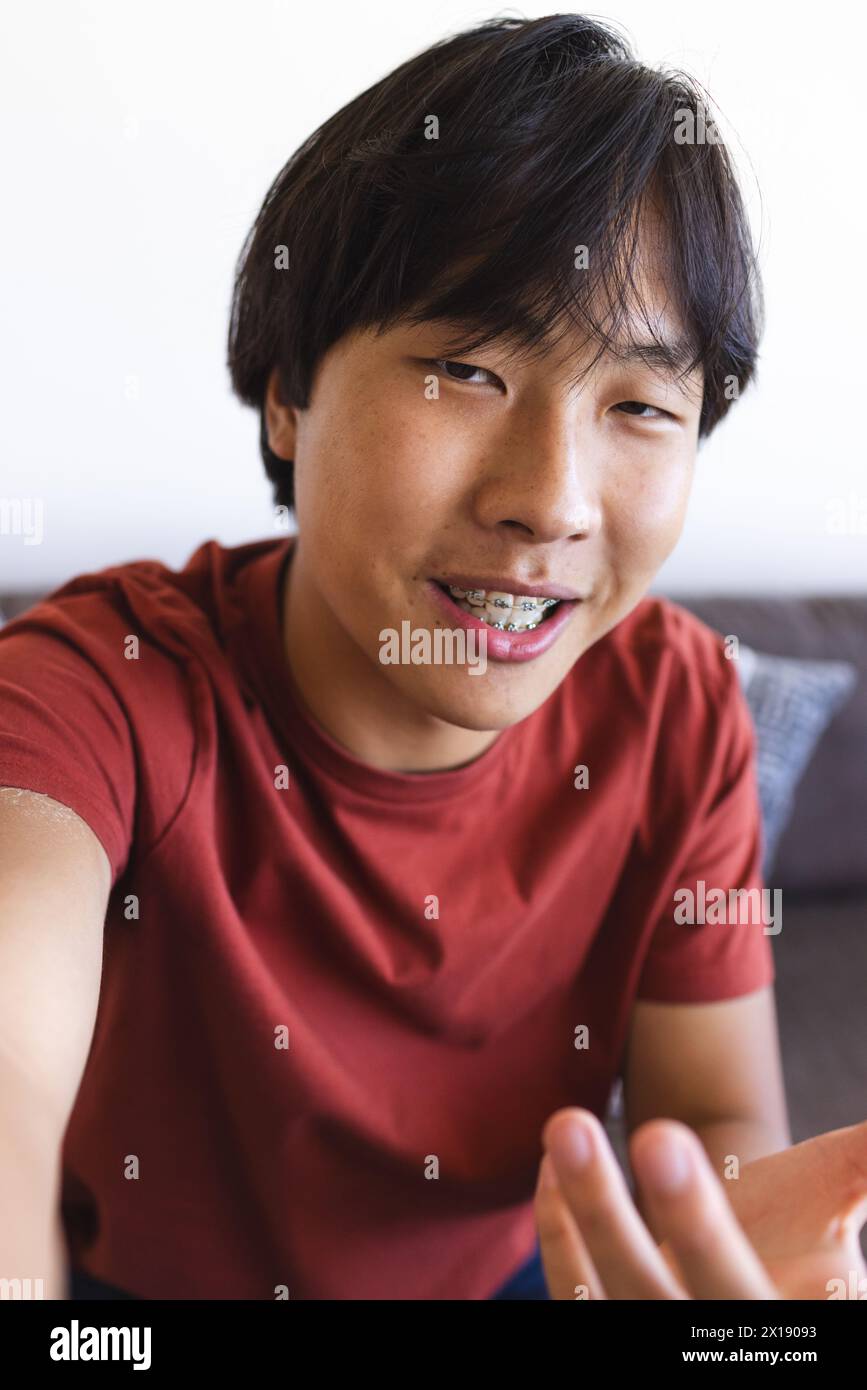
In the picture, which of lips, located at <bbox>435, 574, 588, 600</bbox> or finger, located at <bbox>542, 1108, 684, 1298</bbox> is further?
lips, located at <bbox>435, 574, 588, 600</bbox>

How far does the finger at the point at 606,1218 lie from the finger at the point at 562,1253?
117 mm

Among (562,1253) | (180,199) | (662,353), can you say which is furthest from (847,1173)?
(180,199)

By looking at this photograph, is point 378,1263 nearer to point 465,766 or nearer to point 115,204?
point 465,766

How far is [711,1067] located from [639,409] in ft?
1.86

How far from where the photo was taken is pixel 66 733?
27.4 inches

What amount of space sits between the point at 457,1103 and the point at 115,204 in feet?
4.38

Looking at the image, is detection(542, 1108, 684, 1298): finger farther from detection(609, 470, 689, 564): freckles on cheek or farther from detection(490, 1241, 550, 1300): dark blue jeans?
detection(490, 1241, 550, 1300): dark blue jeans

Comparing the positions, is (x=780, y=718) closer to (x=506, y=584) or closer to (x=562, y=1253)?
(x=506, y=584)

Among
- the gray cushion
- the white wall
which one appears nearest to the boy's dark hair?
the white wall

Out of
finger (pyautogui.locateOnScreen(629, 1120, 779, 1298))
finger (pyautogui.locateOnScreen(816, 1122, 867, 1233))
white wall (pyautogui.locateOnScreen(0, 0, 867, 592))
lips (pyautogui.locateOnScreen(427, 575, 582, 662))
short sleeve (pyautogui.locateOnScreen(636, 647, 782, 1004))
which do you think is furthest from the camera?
white wall (pyautogui.locateOnScreen(0, 0, 867, 592))

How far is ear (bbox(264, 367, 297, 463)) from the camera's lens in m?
0.89

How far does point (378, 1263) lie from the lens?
0.94 meters

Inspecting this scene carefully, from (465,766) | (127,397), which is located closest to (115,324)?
(127,397)

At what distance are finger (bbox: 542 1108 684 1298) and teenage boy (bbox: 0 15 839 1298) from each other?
27 centimetres
